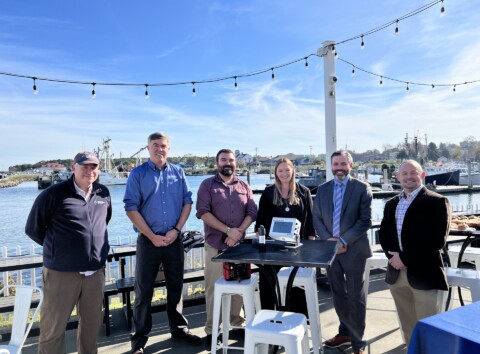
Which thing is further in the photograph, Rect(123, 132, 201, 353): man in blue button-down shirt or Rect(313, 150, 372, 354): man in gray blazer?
Rect(123, 132, 201, 353): man in blue button-down shirt

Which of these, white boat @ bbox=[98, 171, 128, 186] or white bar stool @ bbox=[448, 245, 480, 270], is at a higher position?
white boat @ bbox=[98, 171, 128, 186]

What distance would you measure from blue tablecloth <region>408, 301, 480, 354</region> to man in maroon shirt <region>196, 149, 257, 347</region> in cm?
160

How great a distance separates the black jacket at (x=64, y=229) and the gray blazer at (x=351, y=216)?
1709mm

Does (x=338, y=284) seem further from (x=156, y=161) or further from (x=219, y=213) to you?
(x=156, y=161)

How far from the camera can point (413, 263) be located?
7.44 feet

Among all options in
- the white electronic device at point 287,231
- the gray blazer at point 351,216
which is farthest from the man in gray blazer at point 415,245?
the white electronic device at point 287,231

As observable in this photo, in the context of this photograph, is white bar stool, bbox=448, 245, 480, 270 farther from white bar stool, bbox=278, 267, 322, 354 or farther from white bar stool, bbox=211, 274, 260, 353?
white bar stool, bbox=211, 274, 260, 353

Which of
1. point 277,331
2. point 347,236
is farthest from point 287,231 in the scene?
point 277,331

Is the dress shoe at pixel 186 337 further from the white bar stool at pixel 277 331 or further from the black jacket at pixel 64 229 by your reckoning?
the white bar stool at pixel 277 331

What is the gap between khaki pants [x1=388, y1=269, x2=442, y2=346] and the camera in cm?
226

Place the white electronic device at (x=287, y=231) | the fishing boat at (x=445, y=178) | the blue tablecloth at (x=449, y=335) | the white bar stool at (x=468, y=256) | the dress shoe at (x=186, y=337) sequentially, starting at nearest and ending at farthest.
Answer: the blue tablecloth at (x=449, y=335), the white electronic device at (x=287, y=231), the dress shoe at (x=186, y=337), the white bar stool at (x=468, y=256), the fishing boat at (x=445, y=178)

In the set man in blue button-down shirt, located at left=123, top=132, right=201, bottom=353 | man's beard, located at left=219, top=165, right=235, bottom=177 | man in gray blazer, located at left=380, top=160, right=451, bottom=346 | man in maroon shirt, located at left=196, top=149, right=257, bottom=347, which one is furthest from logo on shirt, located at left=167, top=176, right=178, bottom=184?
man in gray blazer, located at left=380, top=160, right=451, bottom=346

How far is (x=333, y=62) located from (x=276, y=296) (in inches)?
130

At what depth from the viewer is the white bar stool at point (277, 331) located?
5.61ft
